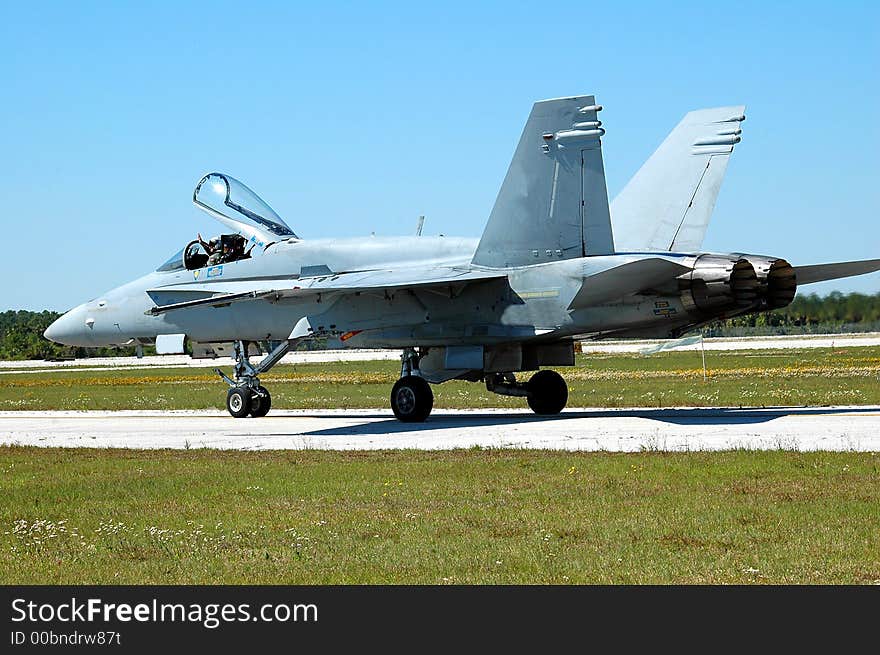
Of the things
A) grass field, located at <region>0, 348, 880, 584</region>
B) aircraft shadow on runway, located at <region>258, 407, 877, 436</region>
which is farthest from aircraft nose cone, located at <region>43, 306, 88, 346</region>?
grass field, located at <region>0, 348, 880, 584</region>

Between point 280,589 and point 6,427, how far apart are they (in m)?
17.7

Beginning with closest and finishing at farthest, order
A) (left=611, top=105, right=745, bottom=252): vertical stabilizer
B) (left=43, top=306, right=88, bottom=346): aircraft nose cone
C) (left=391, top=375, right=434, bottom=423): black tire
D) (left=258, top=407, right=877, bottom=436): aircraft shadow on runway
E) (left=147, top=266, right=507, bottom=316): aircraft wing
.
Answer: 1. (left=258, top=407, right=877, bottom=436): aircraft shadow on runway
2. (left=147, top=266, right=507, bottom=316): aircraft wing
3. (left=611, top=105, right=745, bottom=252): vertical stabilizer
4. (left=391, top=375, right=434, bottom=423): black tire
5. (left=43, top=306, right=88, bottom=346): aircraft nose cone

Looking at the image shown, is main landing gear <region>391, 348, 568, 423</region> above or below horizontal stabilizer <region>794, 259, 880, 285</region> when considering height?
below

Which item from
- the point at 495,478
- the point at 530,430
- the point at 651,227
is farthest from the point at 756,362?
the point at 495,478

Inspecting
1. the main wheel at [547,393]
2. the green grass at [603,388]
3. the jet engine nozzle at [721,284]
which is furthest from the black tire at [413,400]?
the green grass at [603,388]

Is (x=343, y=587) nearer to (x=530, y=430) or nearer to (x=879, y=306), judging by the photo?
(x=530, y=430)

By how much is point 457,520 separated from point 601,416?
1174 cm

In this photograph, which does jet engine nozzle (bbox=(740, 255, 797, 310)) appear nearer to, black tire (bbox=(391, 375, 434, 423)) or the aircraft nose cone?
black tire (bbox=(391, 375, 434, 423))

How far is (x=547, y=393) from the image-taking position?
74.7 feet

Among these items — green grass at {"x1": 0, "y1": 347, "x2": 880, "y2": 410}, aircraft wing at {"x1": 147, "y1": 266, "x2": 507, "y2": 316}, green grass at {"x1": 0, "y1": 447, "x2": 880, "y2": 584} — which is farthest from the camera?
green grass at {"x1": 0, "y1": 347, "x2": 880, "y2": 410}

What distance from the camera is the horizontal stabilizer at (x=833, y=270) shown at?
18594 millimetres

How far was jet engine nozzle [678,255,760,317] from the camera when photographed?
688 inches

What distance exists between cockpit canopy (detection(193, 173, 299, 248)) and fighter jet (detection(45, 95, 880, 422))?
0.03 metres

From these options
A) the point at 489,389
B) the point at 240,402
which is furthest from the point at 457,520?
the point at 240,402
